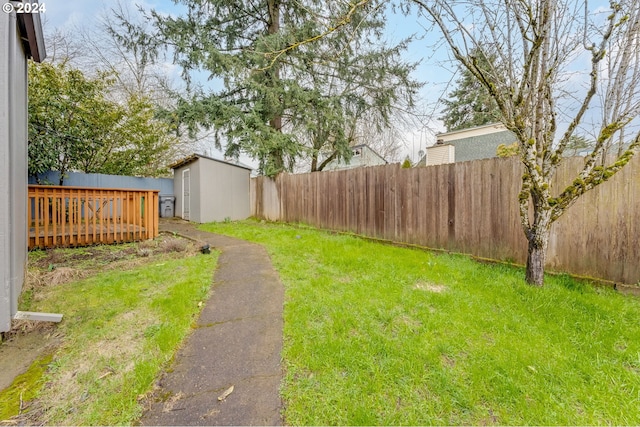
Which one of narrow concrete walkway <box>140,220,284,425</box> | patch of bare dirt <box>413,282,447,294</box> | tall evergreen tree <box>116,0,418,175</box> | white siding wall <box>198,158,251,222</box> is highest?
tall evergreen tree <box>116,0,418,175</box>

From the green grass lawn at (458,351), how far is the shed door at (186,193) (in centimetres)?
879

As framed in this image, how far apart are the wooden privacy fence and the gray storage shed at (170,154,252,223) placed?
3.22 m

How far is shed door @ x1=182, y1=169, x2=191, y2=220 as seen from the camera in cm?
1071

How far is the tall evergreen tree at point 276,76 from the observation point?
8.67 m

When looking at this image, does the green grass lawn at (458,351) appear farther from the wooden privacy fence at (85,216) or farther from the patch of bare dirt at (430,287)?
the wooden privacy fence at (85,216)

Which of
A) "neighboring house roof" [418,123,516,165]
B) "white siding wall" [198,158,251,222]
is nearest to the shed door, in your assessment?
"white siding wall" [198,158,251,222]

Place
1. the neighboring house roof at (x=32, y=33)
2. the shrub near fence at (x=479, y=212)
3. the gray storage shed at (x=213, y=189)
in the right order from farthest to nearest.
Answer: the gray storage shed at (x=213, y=189) → the shrub near fence at (x=479, y=212) → the neighboring house roof at (x=32, y=33)

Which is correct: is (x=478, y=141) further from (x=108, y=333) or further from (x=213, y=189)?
(x=108, y=333)

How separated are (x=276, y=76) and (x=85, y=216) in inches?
265

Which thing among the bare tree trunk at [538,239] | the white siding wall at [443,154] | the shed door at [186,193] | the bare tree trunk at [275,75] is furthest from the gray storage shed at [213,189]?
the bare tree trunk at [538,239]

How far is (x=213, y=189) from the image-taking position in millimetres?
9875

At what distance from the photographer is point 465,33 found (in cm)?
322

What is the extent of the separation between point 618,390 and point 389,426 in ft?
5.02

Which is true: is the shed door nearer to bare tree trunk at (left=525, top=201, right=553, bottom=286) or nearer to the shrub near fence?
the shrub near fence
